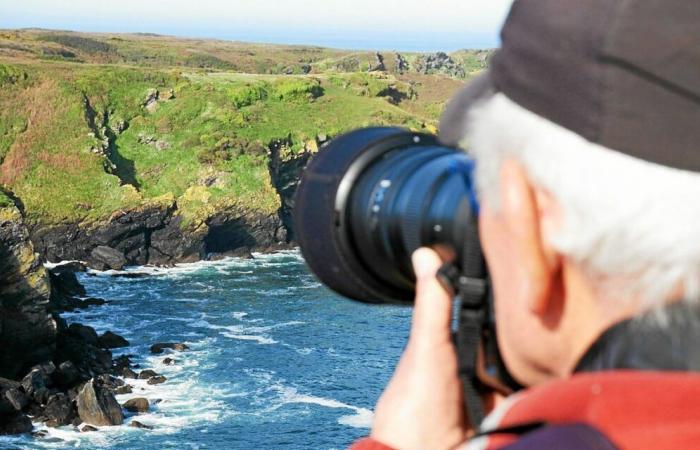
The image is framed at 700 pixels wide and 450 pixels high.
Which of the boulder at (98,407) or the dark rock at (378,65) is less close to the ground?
the dark rock at (378,65)

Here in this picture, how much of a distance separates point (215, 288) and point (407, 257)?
38.4 metres

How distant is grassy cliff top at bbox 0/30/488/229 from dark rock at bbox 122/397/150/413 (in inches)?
840

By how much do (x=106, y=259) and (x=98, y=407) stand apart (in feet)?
66.6

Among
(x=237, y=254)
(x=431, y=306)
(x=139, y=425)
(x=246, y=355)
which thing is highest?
(x=431, y=306)

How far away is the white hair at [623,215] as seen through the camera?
851 millimetres

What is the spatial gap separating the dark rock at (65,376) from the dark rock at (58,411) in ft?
5.61

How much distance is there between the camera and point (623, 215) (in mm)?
856

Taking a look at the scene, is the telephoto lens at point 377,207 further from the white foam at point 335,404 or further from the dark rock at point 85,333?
A: the dark rock at point 85,333

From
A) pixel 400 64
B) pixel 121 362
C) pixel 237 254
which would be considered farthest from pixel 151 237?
pixel 400 64

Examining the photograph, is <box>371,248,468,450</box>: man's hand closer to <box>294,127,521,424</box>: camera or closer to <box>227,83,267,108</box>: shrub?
<box>294,127,521,424</box>: camera

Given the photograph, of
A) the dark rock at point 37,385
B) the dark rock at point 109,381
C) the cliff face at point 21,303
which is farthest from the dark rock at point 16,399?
the cliff face at point 21,303

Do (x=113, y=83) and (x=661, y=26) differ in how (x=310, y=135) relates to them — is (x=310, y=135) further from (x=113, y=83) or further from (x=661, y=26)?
(x=661, y=26)

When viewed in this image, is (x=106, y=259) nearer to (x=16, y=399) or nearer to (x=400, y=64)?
(x=16, y=399)

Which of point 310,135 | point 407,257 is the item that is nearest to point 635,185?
point 407,257
